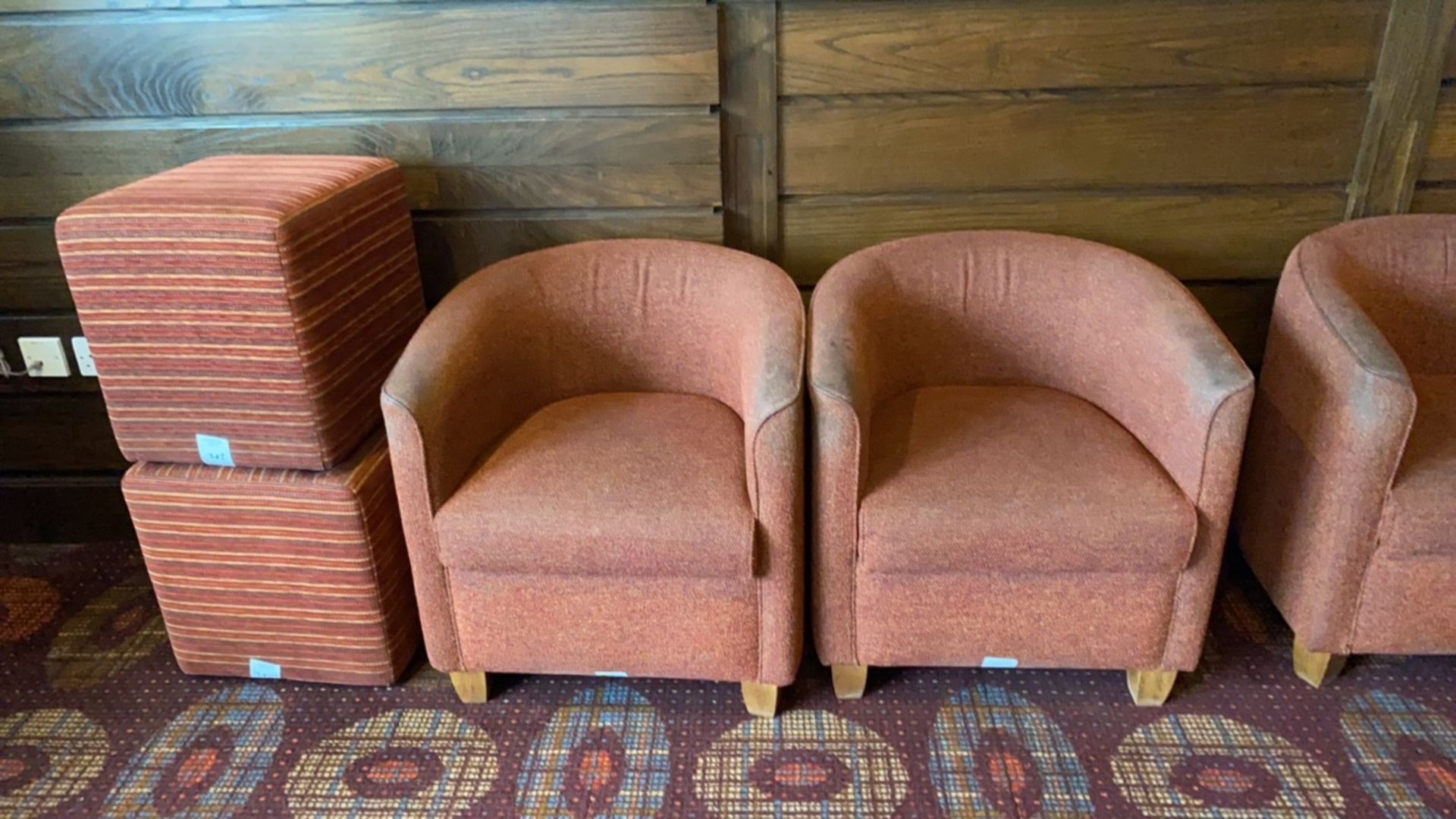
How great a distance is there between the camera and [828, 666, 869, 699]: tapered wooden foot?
6.10 ft

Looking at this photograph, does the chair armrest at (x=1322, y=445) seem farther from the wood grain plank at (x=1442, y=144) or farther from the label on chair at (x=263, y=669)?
the label on chair at (x=263, y=669)

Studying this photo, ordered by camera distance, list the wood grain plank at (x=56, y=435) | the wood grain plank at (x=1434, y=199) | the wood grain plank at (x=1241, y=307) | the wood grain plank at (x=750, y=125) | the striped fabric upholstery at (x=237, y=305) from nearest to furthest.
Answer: the striped fabric upholstery at (x=237, y=305)
the wood grain plank at (x=750, y=125)
the wood grain plank at (x=1434, y=199)
the wood grain plank at (x=1241, y=307)
the wood grain plank at (x=56, y=435)

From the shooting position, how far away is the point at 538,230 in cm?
222

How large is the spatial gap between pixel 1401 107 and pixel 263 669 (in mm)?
2527

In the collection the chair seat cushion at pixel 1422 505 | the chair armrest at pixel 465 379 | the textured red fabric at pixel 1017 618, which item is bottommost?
the textured red fabric at pixel 1017 618

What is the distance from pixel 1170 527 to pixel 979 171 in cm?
89

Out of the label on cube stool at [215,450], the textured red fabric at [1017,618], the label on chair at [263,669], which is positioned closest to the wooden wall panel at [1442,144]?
the textured red fabric at [1017,618]

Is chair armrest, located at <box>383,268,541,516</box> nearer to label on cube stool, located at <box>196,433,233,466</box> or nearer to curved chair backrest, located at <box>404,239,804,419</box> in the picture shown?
curved chair backrest, located at <box>404,239,804,419</box>

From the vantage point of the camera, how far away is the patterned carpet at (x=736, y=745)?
168 centimetres

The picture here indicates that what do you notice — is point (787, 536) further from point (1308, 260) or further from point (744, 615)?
point (1308, 260)

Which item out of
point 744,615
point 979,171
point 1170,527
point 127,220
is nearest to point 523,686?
point 744,615

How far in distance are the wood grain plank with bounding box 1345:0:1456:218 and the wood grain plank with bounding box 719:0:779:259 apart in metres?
1.22

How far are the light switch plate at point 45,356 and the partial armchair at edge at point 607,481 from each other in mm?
1067

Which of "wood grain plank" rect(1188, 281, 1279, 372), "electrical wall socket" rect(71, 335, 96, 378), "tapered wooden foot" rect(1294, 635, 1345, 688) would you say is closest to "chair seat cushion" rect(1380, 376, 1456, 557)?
"tapered wooden foot" rect(1294, 635, 1345, 688)
